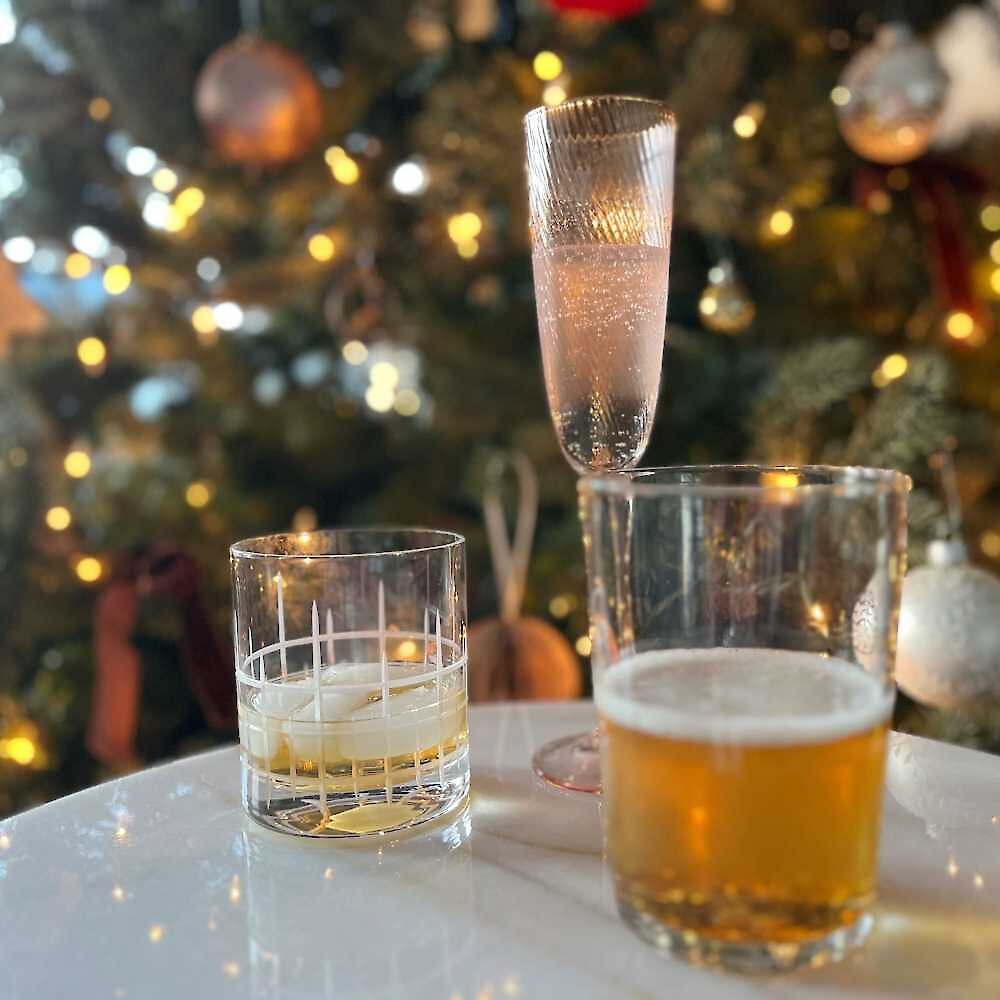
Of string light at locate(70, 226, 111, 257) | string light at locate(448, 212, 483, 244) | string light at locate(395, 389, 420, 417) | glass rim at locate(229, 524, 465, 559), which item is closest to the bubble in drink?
glass rim at locate(229, 524, 465, 559)

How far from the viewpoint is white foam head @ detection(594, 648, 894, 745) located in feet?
1.13

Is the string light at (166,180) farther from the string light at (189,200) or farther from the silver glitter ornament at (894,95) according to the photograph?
the silver glitter ornament at (894,95)

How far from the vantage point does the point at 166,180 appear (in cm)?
135

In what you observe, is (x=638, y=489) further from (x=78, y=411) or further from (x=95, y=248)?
(x=95, y=248)

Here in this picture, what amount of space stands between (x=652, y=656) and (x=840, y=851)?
10cm

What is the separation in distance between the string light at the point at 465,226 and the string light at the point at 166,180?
0.39 meters

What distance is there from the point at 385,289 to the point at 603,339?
0.85 m

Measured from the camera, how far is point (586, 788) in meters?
0.54

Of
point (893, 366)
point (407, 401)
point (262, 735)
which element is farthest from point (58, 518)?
point (893, 366)

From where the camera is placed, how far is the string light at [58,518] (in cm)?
133

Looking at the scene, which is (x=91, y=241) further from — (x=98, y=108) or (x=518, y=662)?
(x=518, y=662)

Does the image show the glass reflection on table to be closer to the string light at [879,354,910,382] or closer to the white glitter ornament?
the white glitter ornament

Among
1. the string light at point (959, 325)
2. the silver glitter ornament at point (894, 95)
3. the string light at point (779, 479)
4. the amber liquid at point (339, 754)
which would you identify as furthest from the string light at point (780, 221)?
the amber liquid at point (339, 754)

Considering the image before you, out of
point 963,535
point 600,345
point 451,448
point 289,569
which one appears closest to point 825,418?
point 963,535
